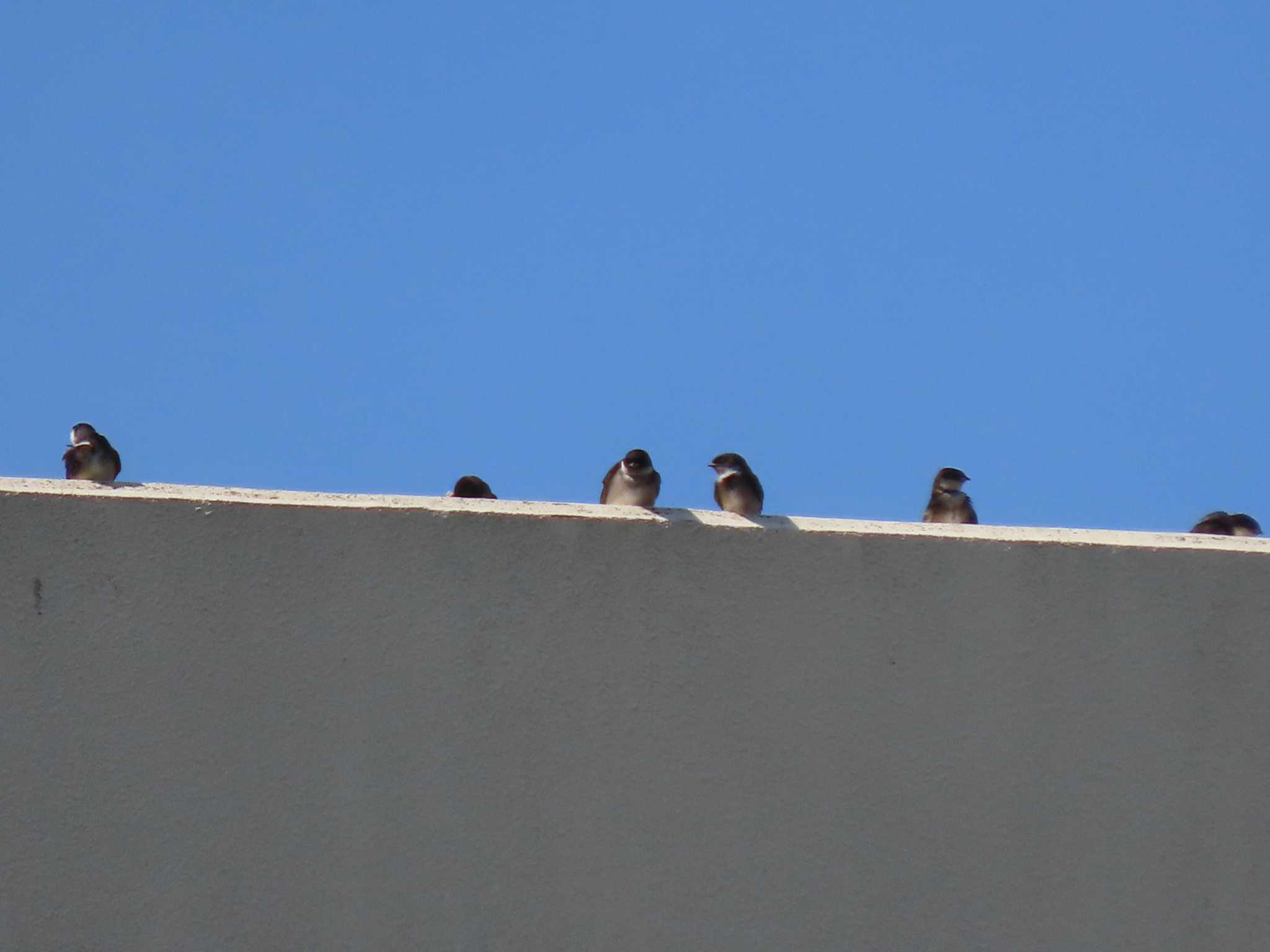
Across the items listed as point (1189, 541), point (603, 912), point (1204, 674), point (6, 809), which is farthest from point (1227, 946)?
point (6, 809)

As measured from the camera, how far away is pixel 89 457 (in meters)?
9.12

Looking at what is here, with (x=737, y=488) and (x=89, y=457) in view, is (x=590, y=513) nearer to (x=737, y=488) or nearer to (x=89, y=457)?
(x=737, y=488)

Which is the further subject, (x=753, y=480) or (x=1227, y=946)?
(x=753, y=480)

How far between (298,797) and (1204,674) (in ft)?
8.57

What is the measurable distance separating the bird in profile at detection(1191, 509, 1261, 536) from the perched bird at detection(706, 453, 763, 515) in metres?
2.14

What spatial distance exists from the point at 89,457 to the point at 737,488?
3262 mm

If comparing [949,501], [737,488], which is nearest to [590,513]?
[737,488]

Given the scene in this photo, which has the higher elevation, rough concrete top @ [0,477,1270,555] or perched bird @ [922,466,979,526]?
perched bird @ [922,466,979,526]

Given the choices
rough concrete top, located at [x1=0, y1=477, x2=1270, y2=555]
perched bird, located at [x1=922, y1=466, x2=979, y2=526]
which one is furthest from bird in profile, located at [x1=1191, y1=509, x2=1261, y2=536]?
rough concrete top, located at [x1=0, y1=477, x2=1270, y2=555]

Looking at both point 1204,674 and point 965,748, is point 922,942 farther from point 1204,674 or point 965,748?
point 1204,674

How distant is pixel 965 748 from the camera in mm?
5211

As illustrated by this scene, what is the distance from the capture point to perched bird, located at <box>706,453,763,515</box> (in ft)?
27.8

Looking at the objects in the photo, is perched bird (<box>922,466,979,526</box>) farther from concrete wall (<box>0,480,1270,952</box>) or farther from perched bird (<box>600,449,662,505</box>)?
concrete wall (<box>0,480,1270,952</box>)

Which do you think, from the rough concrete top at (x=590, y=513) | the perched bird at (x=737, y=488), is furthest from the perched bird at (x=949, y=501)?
the rough concrete top at (x=590, y=513)
